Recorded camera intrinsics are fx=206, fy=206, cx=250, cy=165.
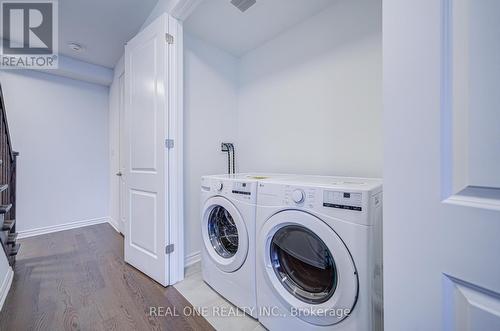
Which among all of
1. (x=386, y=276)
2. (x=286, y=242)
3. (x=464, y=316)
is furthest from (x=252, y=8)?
(x=464, y=316)

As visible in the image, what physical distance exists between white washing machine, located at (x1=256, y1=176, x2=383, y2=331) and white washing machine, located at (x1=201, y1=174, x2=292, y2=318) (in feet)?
0.24

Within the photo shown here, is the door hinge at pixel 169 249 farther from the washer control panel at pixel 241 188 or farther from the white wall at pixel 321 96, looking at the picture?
the white wall at pixel 321 96

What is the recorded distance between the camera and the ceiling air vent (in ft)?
5.37

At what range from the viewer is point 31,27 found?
2146 mm

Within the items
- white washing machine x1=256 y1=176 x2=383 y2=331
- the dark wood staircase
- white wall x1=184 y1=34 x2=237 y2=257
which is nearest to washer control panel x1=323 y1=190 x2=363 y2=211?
white washing machine x1=256 y1=176 x2=383 y2=331

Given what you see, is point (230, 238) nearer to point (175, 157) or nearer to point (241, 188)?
point (241, 188)

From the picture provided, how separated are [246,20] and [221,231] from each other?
187cm

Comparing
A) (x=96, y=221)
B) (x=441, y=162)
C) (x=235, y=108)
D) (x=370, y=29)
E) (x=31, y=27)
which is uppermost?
(x=31, y=27)

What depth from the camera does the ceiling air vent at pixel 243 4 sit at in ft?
5.37

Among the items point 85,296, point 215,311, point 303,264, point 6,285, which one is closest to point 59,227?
point 6,285

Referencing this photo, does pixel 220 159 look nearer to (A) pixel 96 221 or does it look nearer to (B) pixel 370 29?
(B) pixel 370 29

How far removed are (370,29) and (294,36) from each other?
681 mm

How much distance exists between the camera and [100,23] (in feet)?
6.96

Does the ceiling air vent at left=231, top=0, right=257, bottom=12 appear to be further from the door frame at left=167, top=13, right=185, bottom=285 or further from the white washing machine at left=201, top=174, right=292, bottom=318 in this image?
the white washing machine at left=201, top=174, right=292, bottom=318
